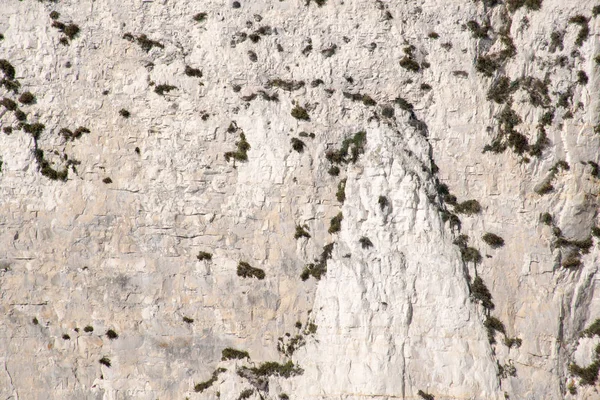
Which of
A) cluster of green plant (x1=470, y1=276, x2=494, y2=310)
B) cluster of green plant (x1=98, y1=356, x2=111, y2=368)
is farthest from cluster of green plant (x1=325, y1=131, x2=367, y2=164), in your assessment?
cluster of green plant (x1=98, y1=356, x2=111, y2=368)

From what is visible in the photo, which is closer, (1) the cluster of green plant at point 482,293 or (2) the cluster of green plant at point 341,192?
(1) the cluster of green plant at point 482,293

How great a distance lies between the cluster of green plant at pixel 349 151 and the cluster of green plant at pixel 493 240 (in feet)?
11.9

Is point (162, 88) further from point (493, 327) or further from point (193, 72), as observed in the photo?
point (493, 327)

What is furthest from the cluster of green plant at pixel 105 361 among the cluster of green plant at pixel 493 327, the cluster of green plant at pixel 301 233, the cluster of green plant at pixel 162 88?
the cluster of green plant at pixel 493 327

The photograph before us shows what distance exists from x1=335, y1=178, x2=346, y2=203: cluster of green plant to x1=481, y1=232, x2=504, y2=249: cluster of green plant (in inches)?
138

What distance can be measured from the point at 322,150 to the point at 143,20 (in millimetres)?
5895

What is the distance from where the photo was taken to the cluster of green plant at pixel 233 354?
17.1 metres

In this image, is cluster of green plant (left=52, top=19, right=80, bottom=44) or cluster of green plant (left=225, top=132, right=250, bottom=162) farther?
cluster of green plant (left=52, top=19, right=80, bottom=44)

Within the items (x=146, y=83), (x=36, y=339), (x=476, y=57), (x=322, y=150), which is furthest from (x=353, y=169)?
(x=36, y=339)

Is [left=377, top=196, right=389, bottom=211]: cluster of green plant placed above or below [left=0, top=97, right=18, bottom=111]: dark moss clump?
below

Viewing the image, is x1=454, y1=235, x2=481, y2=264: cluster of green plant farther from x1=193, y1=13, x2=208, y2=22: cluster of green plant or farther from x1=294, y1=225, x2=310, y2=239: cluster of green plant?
x1=193, y1=13, x2=208, y2=22: cluster of green plant

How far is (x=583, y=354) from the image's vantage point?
1658 cm

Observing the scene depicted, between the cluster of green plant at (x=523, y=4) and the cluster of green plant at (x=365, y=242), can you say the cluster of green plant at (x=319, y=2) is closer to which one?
the cluster of green plant at (x=523, y=4)

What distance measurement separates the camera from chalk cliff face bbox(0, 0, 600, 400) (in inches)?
656
